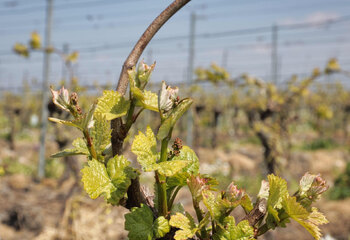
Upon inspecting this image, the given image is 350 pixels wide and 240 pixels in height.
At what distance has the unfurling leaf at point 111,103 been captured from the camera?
0.56 meters

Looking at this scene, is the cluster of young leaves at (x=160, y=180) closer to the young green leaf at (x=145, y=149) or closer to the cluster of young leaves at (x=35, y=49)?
the young green leaf at (x=145, y=149)

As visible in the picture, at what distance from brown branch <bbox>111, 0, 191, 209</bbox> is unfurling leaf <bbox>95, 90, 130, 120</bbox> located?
0.06ft

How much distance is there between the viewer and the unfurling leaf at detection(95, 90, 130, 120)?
555 millimetres

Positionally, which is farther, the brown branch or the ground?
the ground

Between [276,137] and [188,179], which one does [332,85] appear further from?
[188,179]

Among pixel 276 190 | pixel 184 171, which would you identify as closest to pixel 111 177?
pixel 184 171

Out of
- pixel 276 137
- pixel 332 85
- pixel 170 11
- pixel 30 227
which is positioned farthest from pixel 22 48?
pixel 332 85

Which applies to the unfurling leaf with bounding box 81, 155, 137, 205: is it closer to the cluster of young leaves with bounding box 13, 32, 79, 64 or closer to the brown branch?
the brown branch

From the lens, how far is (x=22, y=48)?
16.3 feet

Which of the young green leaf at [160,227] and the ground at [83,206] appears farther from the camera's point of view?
the ground at [83,206]

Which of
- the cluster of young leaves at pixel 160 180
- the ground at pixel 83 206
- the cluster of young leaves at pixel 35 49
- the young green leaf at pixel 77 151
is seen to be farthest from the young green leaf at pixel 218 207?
the cluster of young leaves at pixel 35 49

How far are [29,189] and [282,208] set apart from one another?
6717 millimetres

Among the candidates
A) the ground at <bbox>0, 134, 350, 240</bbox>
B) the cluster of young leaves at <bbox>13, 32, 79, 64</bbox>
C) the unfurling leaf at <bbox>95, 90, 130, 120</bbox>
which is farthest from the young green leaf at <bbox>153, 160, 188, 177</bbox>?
the cluster of young leaves at <bbox>13, 32, 79, 64</bbox>

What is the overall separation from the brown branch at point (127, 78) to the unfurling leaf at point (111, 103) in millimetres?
18
